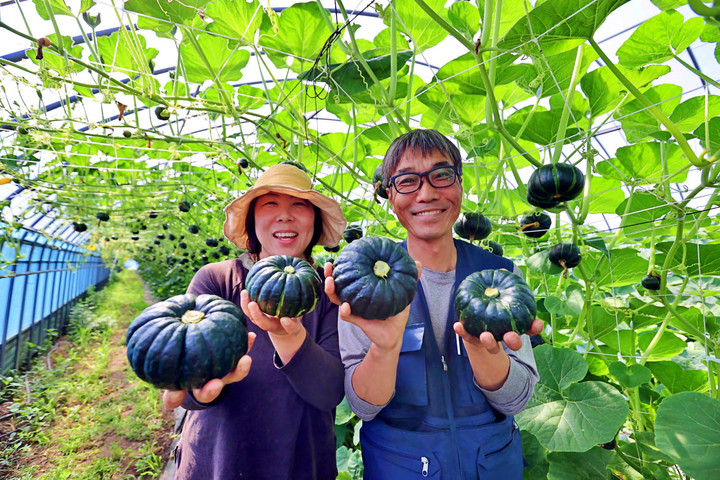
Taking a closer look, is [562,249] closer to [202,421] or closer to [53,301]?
[202,421]

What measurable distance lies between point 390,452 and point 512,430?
0.49m

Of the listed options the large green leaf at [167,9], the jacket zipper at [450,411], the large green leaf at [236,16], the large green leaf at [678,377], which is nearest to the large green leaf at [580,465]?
the large green leaf at [678,377]

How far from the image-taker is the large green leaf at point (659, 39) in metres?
1.63

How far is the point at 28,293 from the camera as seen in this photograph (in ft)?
24.0

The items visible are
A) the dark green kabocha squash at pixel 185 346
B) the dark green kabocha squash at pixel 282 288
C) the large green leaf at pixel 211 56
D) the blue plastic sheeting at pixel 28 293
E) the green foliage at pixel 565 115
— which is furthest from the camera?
the blue plastic sheeting at pixel 28 293

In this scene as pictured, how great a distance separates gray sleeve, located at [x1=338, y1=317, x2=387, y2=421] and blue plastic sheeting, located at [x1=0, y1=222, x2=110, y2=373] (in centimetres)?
402

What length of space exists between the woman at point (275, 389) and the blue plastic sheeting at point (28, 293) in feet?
11.7

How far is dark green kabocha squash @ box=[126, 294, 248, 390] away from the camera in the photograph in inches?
42.1

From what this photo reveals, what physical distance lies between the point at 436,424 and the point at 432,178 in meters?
0.86

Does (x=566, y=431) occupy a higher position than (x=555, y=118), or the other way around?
(x=555, y=118)

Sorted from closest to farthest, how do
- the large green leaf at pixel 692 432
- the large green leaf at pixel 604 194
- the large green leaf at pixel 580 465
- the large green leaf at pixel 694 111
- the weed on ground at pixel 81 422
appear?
the large green leaf at pixel 692 432
the large green leaf at pixel 580 465
the large green leaf at pixel 694 111
the large green leaf at pixel 604 194
the weed on ground at pixel 81 422

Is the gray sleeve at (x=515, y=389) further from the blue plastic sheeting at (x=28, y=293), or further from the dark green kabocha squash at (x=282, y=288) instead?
the blue plastic sheeting at (x=28, y=293)

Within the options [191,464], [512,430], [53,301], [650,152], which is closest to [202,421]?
[191,464]

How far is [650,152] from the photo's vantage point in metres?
2.24
